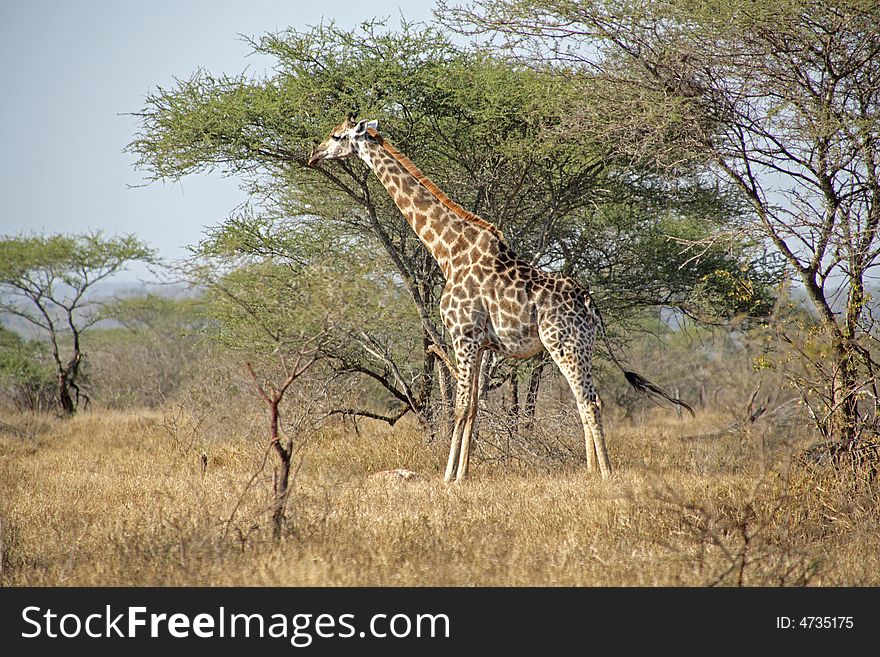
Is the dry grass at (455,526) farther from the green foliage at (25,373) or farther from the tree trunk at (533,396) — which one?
the green foliage at (25,373)

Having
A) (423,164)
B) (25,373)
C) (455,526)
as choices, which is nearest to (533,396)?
(423,164)

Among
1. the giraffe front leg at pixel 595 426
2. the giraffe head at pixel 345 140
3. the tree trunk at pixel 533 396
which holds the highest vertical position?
the giraffe head at pixel 345 140

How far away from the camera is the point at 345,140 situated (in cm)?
826

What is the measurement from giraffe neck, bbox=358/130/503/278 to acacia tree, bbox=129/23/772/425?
1119 mm

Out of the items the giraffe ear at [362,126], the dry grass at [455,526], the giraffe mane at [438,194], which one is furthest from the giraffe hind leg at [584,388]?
the giraffe ear at [362,126]

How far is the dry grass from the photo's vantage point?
190 inches

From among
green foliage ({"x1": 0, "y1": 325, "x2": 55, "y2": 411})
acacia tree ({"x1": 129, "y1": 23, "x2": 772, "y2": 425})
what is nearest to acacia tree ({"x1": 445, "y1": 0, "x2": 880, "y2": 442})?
acacia tree ({"x1": 129, "y1": 23, "x2": 772, "y2": 425})

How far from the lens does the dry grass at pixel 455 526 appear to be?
4.83m

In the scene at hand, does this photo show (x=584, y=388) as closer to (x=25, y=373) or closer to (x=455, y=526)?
(x=455, y=526)

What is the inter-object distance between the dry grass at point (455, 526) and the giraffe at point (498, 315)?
498 mm

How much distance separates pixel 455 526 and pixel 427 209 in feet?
10.2

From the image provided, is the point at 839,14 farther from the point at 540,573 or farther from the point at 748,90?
the point at 540,573

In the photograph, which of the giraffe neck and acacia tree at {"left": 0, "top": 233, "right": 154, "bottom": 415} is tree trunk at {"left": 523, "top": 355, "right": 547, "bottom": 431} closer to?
the giraffe neck
